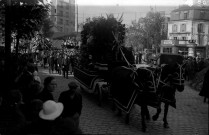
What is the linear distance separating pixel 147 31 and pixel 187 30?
759 centimetres

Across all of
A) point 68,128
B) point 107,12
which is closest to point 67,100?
point 68,128

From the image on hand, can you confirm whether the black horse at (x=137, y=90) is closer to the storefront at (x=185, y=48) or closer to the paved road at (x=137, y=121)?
the paved road at (x=137, y=121)

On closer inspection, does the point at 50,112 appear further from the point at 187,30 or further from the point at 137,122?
the point at 187,30

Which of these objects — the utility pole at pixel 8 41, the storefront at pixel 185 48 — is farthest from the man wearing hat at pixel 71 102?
the storefront at pixel 185 48

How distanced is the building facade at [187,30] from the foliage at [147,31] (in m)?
3.04

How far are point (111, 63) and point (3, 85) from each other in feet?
14.8

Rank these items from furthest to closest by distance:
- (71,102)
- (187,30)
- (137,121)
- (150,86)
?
1. (187,30)
2. (137,121)
3. (150,86)
4. (71,102)

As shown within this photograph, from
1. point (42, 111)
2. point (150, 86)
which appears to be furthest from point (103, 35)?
point (42, 111)

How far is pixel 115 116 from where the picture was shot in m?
10.0

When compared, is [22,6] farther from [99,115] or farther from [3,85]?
[99,115]

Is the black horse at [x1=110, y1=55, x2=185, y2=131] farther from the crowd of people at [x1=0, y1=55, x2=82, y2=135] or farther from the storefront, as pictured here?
the storefront

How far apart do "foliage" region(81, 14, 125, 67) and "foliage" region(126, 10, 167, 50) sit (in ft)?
158

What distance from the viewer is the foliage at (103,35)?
12.5 metres

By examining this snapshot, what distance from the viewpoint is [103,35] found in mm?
12648
